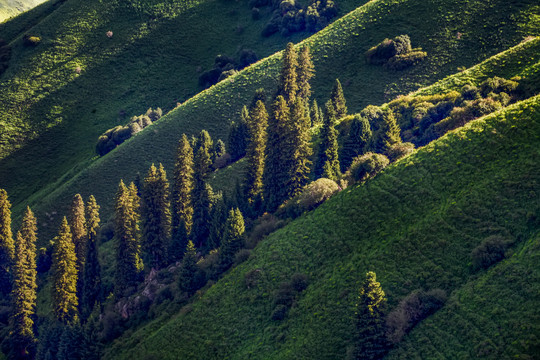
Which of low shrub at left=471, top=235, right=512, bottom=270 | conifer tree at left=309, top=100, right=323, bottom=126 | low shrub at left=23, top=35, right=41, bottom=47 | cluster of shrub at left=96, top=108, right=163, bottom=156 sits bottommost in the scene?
cluster of shrub at left=96, top=108, right=163, bottom=156

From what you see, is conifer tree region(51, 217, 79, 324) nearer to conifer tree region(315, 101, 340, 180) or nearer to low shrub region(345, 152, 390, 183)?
conifer tree region(315, 101, 340, 180)

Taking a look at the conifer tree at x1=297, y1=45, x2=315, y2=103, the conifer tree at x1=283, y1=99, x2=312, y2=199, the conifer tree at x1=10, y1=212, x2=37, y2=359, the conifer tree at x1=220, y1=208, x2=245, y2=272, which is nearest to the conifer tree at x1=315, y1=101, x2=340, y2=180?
the conifer tree at x1=283, y1=99, x2=312, y2=199

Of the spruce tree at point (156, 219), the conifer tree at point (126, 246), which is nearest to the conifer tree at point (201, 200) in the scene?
the spruce tree at point (156, 219)

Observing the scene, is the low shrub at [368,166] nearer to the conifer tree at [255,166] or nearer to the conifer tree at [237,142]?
the conifer tree at [255,166]

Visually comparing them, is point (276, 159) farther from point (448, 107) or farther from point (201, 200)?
point (448, 107)

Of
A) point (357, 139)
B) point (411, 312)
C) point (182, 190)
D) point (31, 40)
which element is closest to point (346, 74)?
point (357, 139)
